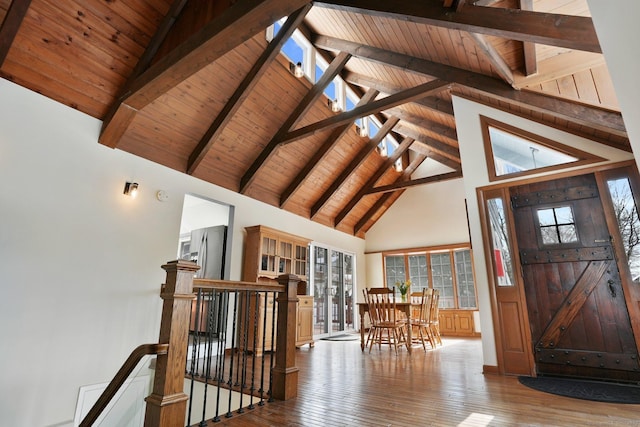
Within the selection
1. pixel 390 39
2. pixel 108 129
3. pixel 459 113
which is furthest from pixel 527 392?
pixel 108 129

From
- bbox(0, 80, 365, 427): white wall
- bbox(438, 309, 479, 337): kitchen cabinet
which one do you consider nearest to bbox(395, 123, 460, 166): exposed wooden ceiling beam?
bbox(438, 309, 479, 337): kitchen cabinet

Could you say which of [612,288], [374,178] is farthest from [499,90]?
[374,178]

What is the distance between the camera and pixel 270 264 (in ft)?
18.7

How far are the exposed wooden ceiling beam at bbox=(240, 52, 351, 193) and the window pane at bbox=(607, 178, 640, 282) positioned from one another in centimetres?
391

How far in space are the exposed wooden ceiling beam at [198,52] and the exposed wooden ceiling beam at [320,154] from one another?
3373 millimetres

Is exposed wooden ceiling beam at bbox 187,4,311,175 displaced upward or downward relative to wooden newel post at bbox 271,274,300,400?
upward

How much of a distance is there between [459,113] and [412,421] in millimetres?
3815

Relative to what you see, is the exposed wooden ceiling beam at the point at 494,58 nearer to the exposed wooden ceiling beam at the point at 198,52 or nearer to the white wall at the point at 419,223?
the exposed wooden ceiling beam at the point at 198,52

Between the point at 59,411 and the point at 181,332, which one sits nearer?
the point at 181,332

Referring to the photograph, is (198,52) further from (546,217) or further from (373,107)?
Result: (546,217)

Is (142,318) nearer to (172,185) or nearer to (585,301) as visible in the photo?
(172,185)

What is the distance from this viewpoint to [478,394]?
2.82 metres

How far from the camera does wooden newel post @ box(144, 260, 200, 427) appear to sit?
1827mm

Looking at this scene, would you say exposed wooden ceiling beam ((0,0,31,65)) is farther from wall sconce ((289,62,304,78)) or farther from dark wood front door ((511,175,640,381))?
dark wood front door ((511,175,640,381))
